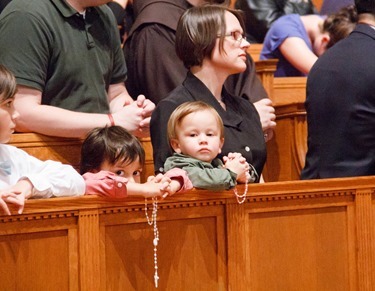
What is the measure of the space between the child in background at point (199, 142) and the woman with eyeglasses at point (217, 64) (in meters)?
0.22

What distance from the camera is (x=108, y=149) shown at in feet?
9.73

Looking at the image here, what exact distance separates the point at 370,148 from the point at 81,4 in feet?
3.83

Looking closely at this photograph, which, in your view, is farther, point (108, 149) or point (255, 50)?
point (255, 50)

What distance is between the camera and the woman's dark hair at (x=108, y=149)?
297cm

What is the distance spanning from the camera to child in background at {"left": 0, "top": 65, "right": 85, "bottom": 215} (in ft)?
8.64

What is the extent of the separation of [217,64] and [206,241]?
2.25 ft

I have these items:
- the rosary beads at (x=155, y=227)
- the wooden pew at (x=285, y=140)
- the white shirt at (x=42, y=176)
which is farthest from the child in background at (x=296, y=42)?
the white shirt at (x=42, y=176)

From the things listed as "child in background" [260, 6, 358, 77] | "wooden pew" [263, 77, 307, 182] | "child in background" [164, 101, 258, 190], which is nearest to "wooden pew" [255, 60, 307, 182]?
"wooden pew" [263, 77, 307, 182]

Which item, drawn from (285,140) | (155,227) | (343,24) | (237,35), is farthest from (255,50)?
(155,227)

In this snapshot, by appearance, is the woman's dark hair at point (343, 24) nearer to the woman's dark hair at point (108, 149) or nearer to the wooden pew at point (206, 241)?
the wooden pew at point (206, 241)

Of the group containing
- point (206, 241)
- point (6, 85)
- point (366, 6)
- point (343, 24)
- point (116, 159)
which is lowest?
point (206, 241)

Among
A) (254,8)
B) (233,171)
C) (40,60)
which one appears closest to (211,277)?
(233,171)

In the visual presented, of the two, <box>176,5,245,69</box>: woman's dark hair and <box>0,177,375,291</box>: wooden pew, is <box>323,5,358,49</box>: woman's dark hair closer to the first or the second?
<box>176,5,245,69</box>: woman's dark hair

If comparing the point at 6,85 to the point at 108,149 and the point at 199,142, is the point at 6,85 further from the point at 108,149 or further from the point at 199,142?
the point at 199,142
